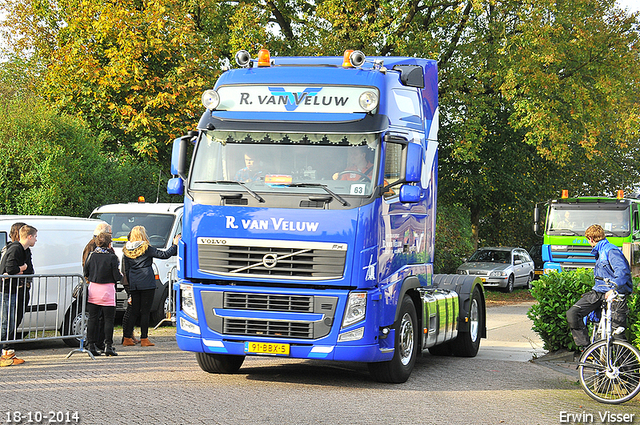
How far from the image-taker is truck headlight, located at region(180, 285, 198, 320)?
9023 mm

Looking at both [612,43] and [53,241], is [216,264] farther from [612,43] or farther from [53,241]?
[612,43]

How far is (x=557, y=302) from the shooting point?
38.6 feet

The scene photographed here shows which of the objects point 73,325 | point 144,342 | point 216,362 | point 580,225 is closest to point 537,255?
point 580,225

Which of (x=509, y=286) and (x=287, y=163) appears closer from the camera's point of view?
(x=287, y=163)

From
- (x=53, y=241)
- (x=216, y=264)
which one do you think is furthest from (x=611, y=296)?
(x=53, y=241)

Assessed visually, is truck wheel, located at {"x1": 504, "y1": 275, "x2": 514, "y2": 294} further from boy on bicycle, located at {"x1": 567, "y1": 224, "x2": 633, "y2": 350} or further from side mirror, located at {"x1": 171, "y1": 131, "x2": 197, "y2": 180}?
side mirror, located at {"x1": 171, "y1": 131, "x2": 197, "y2": 180}

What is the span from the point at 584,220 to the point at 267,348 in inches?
653

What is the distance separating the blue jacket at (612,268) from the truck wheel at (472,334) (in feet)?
11.7

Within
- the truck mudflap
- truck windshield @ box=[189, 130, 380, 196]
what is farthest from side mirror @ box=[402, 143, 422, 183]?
the truck mudflap

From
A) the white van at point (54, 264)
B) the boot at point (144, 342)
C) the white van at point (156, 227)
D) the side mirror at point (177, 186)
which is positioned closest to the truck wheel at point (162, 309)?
→ the white van at point (156, 227)

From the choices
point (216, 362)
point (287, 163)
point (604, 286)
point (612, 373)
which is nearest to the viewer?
point (612, 373)

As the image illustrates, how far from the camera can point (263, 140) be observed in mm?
9070

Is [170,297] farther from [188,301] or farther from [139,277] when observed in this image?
[188,301]

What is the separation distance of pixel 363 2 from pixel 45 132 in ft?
38.3
